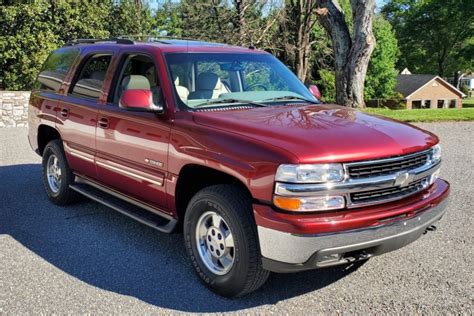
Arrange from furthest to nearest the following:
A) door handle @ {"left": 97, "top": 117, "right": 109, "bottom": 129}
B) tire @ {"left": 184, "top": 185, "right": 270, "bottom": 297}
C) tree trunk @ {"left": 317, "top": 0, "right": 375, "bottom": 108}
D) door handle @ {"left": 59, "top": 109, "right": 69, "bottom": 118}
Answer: tree trunk @ {"left": 317, "top": 0, "right": 375, "bottom": 108}, door handle @ {"left": 59, "top": 109, "right": 69, "bottom": 118}, door handle @ {"left": 97, "top": 117, "right": 109, "bottom": 129}, tire @ {"left": 184, "top": 185, "right": 270, "bottom": 297}

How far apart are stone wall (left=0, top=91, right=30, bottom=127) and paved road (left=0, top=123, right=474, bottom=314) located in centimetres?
1028

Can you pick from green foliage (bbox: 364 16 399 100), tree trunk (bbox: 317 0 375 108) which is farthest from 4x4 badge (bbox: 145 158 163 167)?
green foliage (bbox: 364 16 399 100)

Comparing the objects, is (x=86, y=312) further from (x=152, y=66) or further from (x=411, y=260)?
(x=411, y=260)

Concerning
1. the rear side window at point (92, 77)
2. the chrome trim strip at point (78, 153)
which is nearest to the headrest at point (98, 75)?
the rear side window at point (92, 77)

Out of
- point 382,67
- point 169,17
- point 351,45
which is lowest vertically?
point 351,45

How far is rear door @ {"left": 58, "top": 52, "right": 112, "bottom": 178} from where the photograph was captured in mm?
5203

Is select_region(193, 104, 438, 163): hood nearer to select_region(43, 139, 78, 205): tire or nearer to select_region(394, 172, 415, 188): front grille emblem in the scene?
select_region(394, 172, 415, 188): front grille emblem

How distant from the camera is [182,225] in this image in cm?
425

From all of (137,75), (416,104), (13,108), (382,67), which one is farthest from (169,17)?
(416,104)

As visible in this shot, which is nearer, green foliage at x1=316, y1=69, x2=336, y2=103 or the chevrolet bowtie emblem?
the chevrolet bowtie emblem

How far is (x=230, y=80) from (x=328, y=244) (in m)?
2.22

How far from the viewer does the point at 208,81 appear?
459 cm

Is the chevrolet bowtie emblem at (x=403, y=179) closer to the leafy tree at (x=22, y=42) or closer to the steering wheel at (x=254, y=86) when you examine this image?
the steering wheel at (x=254, y=86)

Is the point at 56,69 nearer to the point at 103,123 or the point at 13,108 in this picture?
the point at 103,123
